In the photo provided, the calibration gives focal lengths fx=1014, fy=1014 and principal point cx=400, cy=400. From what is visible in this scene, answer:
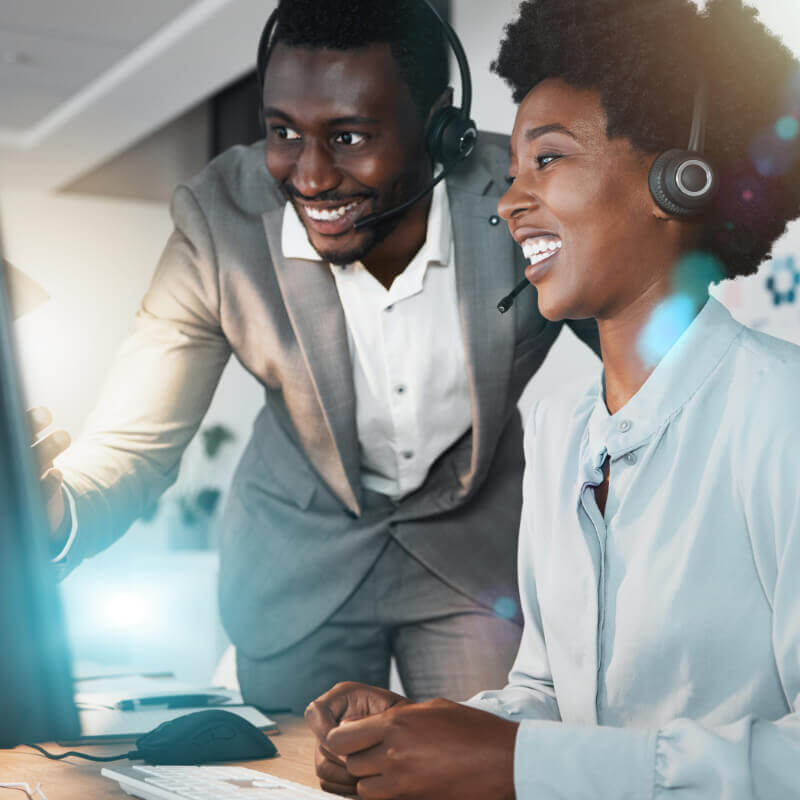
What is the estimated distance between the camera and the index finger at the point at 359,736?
31.4 inches

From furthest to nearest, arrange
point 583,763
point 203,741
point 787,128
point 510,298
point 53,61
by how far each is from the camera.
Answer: point 53,61, point 510,298, point 787,128, point 203,741, point 583,763

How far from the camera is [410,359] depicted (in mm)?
1481

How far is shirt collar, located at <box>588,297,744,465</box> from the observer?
968 mm

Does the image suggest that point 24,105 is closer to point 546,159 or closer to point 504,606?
point 504,606

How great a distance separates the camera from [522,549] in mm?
1146

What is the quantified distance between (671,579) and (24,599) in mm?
576

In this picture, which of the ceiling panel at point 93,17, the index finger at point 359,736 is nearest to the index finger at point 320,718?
the index finger at point 359,736

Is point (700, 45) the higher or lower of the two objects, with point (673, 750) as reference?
higher

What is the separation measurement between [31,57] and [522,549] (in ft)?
8.12

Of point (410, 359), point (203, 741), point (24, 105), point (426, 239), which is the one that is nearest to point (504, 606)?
point (410, 359)

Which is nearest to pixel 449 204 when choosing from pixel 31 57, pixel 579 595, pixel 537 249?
pixel 537 249

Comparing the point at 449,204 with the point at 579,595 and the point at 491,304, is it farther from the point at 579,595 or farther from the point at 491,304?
the point at 579,595

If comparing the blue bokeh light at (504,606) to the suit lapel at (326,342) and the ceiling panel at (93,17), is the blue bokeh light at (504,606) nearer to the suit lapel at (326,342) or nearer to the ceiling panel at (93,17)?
the suit lapel at (326,342)

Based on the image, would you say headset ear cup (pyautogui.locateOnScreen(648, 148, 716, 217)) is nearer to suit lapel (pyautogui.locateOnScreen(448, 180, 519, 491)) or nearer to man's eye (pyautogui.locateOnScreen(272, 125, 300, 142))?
suit lapel (pyautogui.locateOnScreen(448, 180, 519, 491))
